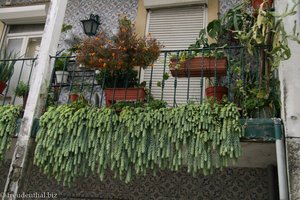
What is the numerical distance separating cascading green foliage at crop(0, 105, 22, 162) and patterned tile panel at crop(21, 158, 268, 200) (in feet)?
1.55

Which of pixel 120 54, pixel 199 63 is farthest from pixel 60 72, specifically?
pixel 199 63

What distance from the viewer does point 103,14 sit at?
680 centimetres

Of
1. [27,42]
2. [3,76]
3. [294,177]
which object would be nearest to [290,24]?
[294,177]

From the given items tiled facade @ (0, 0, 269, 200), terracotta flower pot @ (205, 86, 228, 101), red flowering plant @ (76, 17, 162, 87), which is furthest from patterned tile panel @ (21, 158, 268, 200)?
red flowering plant @ (76, 17, 162, 87)

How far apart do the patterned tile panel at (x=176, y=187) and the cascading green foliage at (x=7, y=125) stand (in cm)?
47

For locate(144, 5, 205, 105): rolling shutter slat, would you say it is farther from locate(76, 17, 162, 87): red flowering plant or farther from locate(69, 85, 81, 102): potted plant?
locate(69, 85, 81, 102): potted plant

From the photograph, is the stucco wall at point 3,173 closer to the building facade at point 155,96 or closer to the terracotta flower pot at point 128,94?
the building facade at point 155,96

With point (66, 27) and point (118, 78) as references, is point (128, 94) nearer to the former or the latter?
point (118, 78)

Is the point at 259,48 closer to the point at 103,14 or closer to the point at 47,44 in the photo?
the point at 47,44

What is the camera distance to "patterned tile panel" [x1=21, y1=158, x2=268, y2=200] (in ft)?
15.6

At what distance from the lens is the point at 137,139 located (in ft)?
12.9

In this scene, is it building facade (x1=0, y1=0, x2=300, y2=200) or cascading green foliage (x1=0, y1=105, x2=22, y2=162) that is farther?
cascading green foliage (x1=0, y1=105, x2=22, y2=162)

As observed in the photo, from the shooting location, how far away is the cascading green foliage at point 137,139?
3.71 m

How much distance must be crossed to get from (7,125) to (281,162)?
3545mm
